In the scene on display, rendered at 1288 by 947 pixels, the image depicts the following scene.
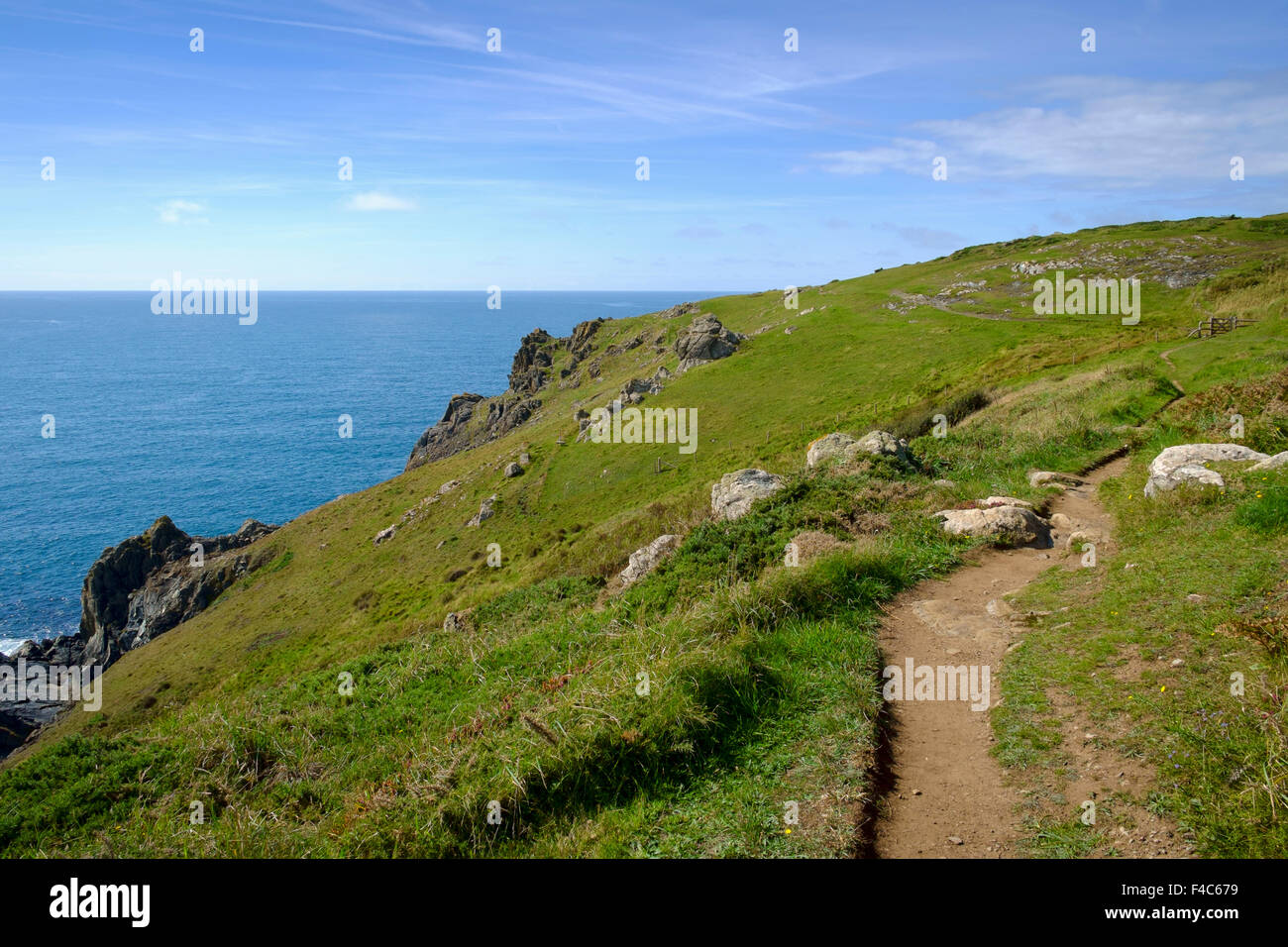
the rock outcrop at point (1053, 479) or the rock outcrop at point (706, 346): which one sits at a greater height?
the rock outcrop at point (706, 346)

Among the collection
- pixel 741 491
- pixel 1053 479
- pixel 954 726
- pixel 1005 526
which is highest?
pixel 1053 479

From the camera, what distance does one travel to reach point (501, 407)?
4345 inches

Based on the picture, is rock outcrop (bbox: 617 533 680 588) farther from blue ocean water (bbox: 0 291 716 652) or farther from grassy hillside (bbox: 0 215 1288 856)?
blue ocean water (bbox: 0 291 716 652)

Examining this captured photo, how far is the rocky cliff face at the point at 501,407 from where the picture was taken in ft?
349

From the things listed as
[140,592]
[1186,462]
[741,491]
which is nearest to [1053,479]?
[1186,462]

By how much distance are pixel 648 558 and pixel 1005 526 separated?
8785 millimetres

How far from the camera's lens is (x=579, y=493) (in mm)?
56312

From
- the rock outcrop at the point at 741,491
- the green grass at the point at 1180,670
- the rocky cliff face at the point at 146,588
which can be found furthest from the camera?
the rocky cliff face at the point at 146,588

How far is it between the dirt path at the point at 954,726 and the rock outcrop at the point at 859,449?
712 centimetres

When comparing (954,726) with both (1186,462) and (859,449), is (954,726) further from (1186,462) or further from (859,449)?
Result: (859,449)

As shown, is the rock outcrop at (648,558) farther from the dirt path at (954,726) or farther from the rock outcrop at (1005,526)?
the dirt path at (954,726)

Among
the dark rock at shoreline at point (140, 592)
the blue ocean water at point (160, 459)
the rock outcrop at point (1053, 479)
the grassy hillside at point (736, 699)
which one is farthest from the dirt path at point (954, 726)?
the blue ocean water at point (160, 459)
